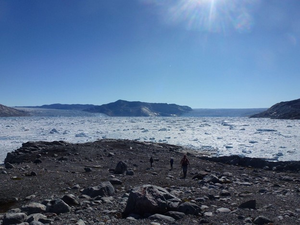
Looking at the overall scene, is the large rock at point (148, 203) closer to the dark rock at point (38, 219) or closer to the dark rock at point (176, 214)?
the dark rock at point (176, 214)

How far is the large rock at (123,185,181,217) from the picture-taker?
16.9 ft

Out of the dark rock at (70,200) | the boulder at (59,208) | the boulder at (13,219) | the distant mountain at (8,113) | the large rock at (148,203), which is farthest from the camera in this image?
the distant mountain at (8,113)

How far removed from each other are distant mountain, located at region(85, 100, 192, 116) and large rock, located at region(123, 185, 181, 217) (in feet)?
378

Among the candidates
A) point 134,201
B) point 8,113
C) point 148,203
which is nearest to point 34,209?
point 134,201

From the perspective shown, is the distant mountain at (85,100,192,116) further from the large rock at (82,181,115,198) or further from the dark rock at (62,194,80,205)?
the dark rock at (62,194,80,205)

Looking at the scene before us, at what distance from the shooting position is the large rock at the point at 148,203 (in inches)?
203

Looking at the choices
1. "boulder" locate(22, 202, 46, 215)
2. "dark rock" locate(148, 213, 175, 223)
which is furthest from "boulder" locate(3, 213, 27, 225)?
"dark rock" locate(148, 213, 175, 223)

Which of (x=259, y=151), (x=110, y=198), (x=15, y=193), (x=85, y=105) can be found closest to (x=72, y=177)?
(x=15, y=193)

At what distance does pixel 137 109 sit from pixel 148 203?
121m

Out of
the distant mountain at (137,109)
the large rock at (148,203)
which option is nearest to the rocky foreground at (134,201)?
the large rock at (148,203)

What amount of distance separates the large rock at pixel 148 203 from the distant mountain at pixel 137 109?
4539 inches

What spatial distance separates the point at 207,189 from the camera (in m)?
7.77

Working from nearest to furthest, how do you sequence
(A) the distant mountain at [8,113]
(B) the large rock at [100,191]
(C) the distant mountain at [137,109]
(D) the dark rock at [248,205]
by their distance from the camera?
(D) the dark rock at [248,205], (B) the large rock at [100,191], (A) the distant mountain at [8,113], (C) the distant mountain at [137,109]

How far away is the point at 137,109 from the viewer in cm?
12581
